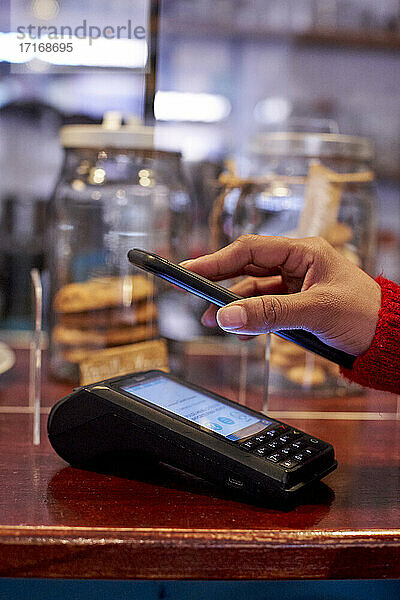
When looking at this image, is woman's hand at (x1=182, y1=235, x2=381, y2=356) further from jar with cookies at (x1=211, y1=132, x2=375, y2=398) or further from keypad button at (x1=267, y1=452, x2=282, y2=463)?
jar with cookies at (x1=211, y1=132, x2=375, y2=398)

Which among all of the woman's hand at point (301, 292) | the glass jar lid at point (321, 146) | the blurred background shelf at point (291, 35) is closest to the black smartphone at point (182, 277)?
the woman's hand at point (301, 292)

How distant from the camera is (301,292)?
517 millimetres

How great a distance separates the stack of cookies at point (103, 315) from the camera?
821 millimetres

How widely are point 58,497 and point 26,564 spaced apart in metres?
0.06

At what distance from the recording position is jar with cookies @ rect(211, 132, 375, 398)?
2.72ft

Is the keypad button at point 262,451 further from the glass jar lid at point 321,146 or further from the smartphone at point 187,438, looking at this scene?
the glass jar lid at point 321,146

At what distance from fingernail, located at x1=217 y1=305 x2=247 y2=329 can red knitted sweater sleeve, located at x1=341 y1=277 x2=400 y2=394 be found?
0.41 feet

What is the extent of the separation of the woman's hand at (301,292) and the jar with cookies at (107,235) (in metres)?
0.23

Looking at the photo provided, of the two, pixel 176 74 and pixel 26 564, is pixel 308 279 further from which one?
pixel 176 74

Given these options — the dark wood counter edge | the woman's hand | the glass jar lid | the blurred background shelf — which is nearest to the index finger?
the woman's hand

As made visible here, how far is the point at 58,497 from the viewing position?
50cm

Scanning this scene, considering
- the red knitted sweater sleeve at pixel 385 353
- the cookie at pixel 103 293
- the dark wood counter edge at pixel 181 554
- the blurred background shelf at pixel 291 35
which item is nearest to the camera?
the dark wood counter edge at pixel 181 554

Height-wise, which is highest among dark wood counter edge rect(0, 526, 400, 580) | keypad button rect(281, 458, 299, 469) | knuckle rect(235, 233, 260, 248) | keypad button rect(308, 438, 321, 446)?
knuckle rect(235, 233, 260, 248)

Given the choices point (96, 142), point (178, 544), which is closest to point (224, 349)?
point (96, 142)
